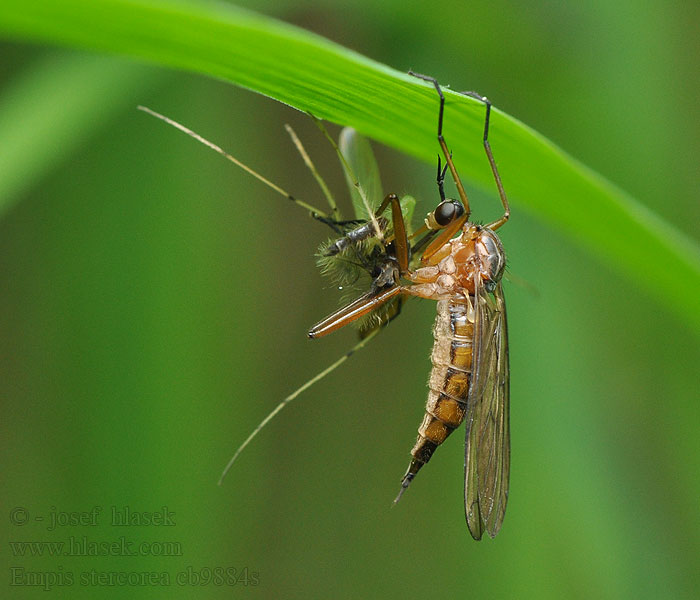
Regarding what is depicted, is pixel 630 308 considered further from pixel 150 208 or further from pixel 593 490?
pixel 150 208

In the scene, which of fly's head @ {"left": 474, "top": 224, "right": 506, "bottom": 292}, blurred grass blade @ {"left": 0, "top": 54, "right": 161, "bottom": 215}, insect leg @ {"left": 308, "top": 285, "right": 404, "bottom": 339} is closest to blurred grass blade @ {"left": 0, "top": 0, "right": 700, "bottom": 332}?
fly's head @ {"left": 474, "top": 224, "right": 506, "bottom": 292}

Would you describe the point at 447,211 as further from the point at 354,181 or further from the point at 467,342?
the point at 467,342

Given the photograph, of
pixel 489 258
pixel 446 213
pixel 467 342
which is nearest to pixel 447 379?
pixel 467 342

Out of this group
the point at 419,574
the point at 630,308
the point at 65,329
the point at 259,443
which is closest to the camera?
the point at 65,329

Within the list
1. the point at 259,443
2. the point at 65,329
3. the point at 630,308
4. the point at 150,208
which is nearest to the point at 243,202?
the point at 150,208

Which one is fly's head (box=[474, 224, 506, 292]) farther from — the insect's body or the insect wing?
the insect wing

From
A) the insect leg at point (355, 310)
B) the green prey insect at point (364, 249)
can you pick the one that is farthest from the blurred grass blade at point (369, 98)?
the insect leg at point (355, 310)
